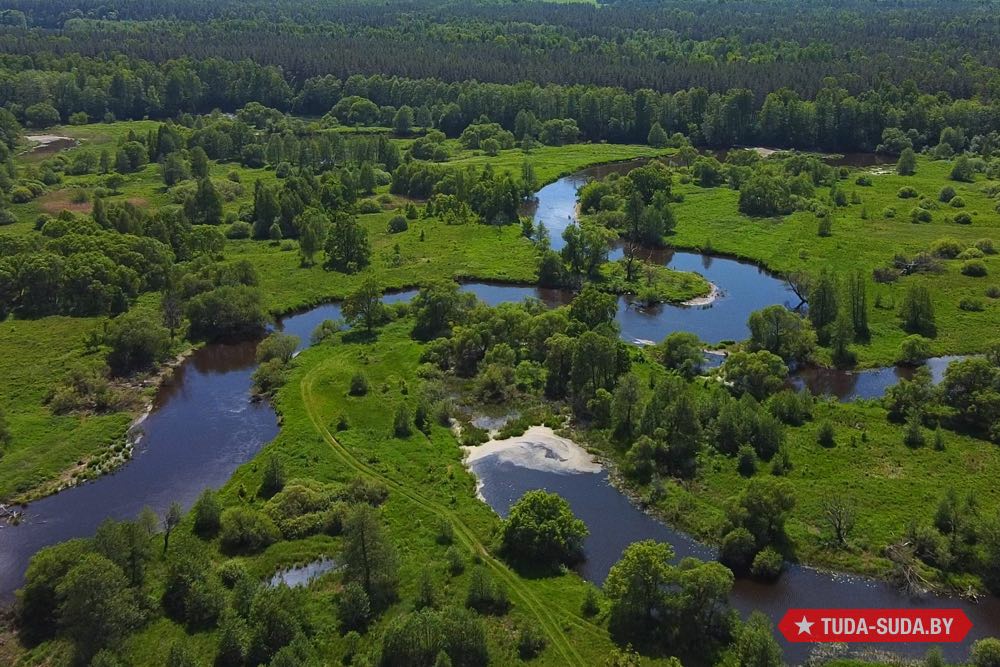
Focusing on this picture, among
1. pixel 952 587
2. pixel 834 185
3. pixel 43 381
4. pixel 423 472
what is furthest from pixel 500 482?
pixel 834 185

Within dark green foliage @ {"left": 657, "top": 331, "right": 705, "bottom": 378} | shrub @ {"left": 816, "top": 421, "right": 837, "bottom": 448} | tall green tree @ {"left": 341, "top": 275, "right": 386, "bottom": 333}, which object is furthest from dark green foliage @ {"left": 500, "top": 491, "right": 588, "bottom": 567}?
tall green tree @ {"left": 341, "top": 275, "right": 386, "bottom": 333}

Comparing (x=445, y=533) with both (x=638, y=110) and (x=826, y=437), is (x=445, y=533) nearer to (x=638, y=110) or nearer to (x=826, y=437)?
(x=826, y=437)

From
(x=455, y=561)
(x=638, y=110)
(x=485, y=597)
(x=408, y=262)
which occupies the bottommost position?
(x=408, y=262)

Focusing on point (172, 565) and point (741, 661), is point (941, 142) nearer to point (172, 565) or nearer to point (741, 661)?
point (741, 661)

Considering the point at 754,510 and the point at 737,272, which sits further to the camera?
the point at 737,272

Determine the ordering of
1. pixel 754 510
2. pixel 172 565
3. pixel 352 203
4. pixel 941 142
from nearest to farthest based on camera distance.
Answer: pixel 172 565
pixel 754 510
pixel 352 203
pixel 941 142

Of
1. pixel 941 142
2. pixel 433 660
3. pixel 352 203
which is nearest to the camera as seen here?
pixel 433 660

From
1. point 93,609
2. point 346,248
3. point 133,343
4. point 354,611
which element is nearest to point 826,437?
point 354,611
